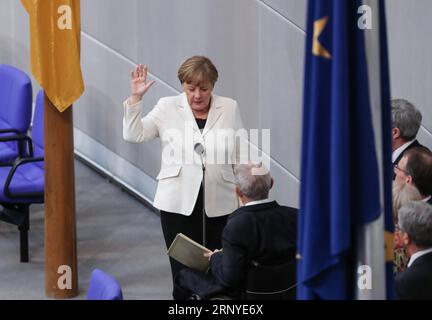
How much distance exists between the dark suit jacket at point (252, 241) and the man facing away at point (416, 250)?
586 millimetres

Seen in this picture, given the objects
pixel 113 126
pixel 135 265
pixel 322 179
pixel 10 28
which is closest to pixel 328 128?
pixel 322 179

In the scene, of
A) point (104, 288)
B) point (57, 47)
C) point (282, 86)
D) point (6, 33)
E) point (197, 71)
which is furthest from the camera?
point (6, 33)

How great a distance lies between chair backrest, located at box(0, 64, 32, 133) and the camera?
23.2 feet

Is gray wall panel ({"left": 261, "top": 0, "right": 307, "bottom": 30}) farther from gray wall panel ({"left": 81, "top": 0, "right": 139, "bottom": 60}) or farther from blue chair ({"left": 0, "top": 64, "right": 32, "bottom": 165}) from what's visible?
blue chair ({"left": 0, "top": 64, "right": 32, "bottom": 165})

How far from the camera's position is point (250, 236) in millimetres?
4422

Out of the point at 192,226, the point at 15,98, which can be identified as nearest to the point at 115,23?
the point at 15,98

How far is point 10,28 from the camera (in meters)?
8.98

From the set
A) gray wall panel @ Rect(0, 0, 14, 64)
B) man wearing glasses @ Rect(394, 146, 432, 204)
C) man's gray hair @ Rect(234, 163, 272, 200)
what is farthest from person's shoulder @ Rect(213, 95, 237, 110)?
gray wall panel @ Rect(0, 0, 14, 64)

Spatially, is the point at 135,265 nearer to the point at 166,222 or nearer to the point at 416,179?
the point at 166,222

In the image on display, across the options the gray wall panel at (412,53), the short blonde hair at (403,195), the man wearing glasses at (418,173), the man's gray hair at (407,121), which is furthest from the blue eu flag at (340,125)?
the gray wall panel at (412,53)

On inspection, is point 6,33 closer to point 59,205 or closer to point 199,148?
point 59,205

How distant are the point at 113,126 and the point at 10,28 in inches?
71.4

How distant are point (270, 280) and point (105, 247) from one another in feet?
8.30

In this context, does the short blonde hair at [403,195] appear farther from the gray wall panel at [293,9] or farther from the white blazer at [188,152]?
the gray wall panel at [293,9]
